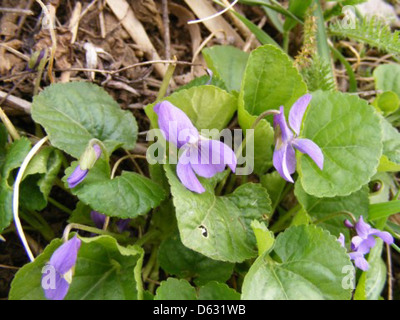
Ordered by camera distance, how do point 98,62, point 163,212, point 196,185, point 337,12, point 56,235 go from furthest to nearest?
point 337,12, point 98,62, point 56,235, point 163,212, point 196,185

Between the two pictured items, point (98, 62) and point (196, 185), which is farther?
point (98, 62)

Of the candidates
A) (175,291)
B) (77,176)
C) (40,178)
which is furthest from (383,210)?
(40,178)

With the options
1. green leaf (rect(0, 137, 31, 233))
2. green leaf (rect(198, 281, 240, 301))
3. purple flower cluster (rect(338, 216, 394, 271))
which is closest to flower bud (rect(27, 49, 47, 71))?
green leaf (rect(0, 137, 31, 233))

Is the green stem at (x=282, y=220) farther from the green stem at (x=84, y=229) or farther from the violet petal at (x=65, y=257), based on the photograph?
the violet petal at (x=65, y=257)

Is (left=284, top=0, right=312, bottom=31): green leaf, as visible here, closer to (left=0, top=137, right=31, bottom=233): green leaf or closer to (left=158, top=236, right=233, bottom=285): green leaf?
(left=158, top=236, right=233, bottom=285): green leaf
